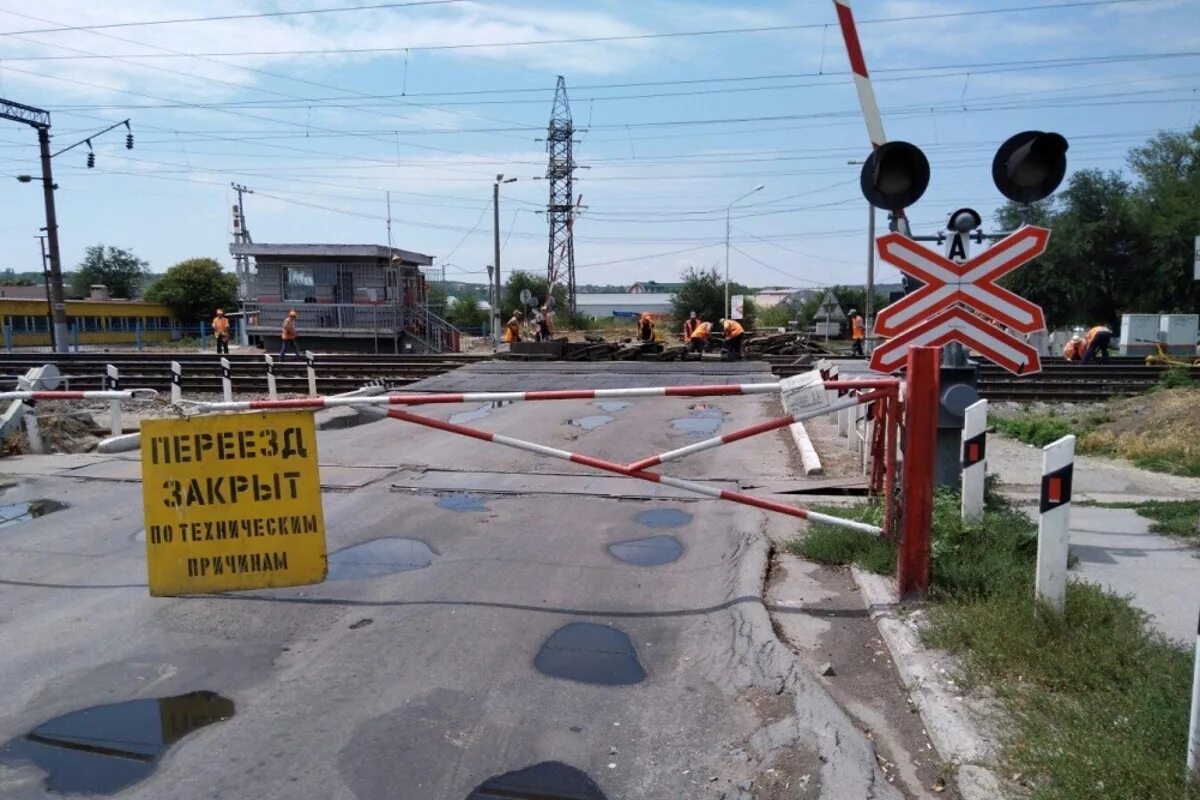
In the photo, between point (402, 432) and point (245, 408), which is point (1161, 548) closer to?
point (245, 408)

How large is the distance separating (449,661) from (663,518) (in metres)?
3.64

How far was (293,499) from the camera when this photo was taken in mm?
6000

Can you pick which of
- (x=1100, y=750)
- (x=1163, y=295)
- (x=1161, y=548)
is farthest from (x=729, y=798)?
(x=1163, y=295)

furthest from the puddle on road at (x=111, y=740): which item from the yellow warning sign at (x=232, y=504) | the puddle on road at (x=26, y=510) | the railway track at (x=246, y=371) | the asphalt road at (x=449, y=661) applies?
the railway track at (x=246, y=371)

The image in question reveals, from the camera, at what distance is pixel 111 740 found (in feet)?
14.0

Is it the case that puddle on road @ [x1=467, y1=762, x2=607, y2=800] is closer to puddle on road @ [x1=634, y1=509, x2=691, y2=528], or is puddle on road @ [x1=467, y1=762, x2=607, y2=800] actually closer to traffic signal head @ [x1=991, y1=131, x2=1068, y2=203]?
puddle on road @ [x1=634, y1=509, x2=691, y2=528]

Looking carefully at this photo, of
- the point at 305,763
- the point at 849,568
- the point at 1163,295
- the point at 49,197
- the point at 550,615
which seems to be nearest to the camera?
the point at 305,763

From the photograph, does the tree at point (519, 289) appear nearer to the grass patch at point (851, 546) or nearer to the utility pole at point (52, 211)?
the utility pole at point (52, 211)

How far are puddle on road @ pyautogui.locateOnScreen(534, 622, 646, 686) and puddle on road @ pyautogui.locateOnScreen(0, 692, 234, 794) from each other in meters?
1.61

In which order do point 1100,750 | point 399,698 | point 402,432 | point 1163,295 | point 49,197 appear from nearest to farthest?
point 1100,750, point 399,698, point 402,432, point 49,197, point 1163,295

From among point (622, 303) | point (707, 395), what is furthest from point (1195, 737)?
point (622, 303)

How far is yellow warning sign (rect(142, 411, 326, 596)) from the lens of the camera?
590 centimetres

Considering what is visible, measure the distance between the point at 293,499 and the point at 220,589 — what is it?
721mm

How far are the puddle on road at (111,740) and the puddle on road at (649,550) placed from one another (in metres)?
3.24
